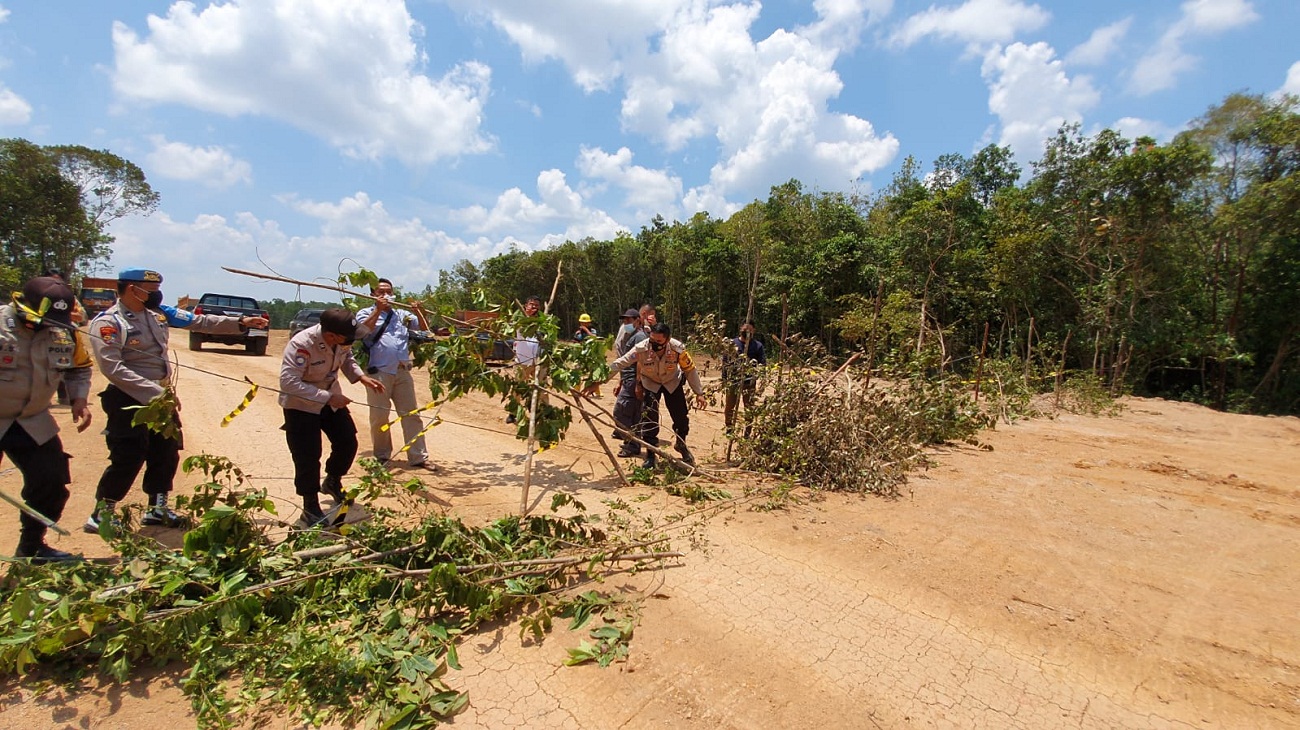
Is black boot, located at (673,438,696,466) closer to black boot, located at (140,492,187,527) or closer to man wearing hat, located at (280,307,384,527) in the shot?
man wearing hat, located at (280,307,384,527)

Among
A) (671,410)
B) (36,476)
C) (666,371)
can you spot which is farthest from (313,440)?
(671,410)

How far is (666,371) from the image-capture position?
571 centimetres

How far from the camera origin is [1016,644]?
2.78 metres

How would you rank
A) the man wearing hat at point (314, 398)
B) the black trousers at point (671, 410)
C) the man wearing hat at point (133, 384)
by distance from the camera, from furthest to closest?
the black trousers at point (671, 410) < the man wearing hat at point (314, 398) < the man wearing hat at point (133, 384)

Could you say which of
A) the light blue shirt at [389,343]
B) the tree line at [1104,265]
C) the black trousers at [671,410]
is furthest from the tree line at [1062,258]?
the light blue shirt at [389,343]

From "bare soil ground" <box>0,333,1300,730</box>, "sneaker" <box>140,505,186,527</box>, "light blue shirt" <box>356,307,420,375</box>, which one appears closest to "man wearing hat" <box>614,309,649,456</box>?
Result: "bare soil ground" <box>0,333,1300,730</box>

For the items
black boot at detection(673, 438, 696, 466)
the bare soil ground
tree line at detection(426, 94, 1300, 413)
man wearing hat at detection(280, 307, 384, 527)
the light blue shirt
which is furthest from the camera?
tree line at detection(426, 94, 1300, 413)

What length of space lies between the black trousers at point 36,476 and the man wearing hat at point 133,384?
239 millimetres

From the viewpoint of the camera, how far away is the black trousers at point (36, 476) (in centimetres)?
308

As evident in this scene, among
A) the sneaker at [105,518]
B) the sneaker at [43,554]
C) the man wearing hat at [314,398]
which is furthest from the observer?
the man wearing hat at [314,398]

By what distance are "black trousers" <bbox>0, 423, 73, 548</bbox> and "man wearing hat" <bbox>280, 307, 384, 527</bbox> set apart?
1.10 meters

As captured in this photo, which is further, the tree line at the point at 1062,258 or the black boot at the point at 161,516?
the tree line at the point at 1062,258

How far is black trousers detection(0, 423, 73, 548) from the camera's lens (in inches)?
121

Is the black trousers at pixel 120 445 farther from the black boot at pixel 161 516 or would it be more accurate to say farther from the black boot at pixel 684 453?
the black boot at pixel 684 453
